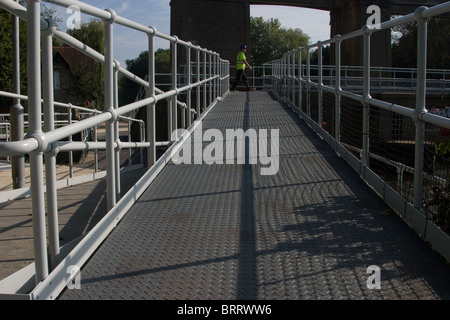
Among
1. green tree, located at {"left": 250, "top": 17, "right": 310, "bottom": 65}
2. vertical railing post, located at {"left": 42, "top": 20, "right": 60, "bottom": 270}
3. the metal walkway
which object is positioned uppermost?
green tree, located at {"left": 250, "top": 17, "right": 310, "bottom": 65}

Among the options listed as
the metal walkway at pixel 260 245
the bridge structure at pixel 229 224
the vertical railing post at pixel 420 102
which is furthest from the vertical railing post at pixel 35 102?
the vertical railing post at pixel 420 102

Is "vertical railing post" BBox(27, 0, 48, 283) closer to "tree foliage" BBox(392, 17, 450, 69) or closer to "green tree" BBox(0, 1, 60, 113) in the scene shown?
"green tree" BBox(0, 1, 60, 113)

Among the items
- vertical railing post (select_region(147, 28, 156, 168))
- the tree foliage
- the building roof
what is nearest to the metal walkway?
vertical railing post (select_region(147, 28, 156, 168))

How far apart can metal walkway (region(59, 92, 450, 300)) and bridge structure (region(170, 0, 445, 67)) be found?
29542 mm

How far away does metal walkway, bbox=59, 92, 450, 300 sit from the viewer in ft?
9.26

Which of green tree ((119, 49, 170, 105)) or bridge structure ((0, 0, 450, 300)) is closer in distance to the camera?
bridge structure ((0, 0, 450, 300))

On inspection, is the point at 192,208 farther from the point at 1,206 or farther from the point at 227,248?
the point at 1,206

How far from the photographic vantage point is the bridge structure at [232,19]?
33562 mm

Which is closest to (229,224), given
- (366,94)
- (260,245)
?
(260,245)

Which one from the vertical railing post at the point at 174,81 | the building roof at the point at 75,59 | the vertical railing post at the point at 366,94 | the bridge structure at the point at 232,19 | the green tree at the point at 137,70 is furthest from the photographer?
the green tree at the point at 137,70

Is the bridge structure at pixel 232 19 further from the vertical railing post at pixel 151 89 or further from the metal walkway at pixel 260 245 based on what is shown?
the metal walkway at pixel 260 245

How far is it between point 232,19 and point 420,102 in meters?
31.4

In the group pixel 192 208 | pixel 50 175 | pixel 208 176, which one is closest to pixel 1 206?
pixel 208 176

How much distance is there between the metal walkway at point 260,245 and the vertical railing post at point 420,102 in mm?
312
